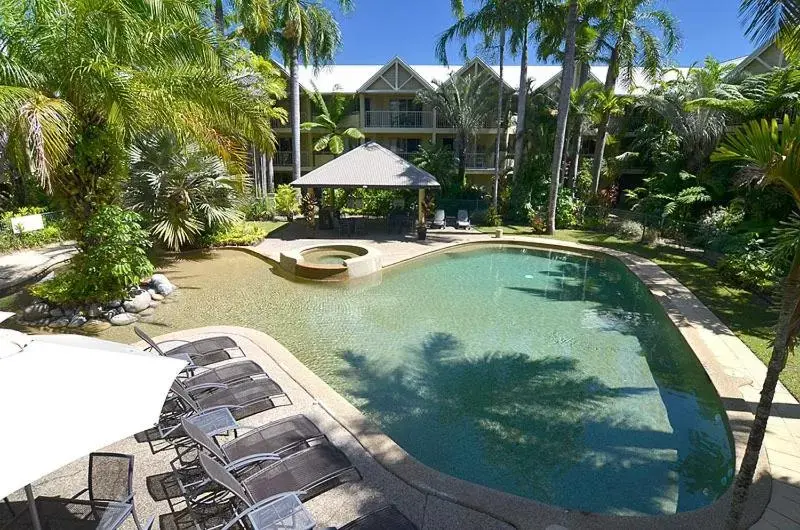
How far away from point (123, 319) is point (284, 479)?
7.20 meters

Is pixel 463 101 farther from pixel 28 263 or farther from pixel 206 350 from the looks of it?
pixel 206 350

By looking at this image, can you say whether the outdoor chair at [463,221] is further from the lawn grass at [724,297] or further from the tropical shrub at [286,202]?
the tropical shrub at [286,202]

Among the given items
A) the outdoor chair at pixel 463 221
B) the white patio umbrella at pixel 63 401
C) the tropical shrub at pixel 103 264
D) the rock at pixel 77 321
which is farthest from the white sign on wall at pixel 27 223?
the outdoor chair at pixel 463 221

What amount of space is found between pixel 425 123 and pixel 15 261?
24.7m

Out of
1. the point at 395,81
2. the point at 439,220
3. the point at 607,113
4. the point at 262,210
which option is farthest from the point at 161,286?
the point at 395,81

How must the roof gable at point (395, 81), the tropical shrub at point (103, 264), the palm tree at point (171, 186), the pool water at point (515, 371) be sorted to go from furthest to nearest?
the roof gable at point (395, 81) < the palm tree at point (171, 186) < the tropical shrub at point (103, 264) < the pool water at point (515, 371)

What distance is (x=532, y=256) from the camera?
677 inches

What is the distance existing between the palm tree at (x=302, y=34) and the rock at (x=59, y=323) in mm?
16994

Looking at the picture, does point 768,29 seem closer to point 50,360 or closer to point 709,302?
point 709,302

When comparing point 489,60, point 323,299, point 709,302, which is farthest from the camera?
point 489,60

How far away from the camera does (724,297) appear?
11.5 m

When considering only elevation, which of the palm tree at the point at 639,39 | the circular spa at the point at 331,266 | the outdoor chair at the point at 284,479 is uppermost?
the palm tree at the point at 639,39

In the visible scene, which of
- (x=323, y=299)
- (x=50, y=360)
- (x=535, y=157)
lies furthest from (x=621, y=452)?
(x=535, y=157)

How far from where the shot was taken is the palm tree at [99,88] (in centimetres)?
759
